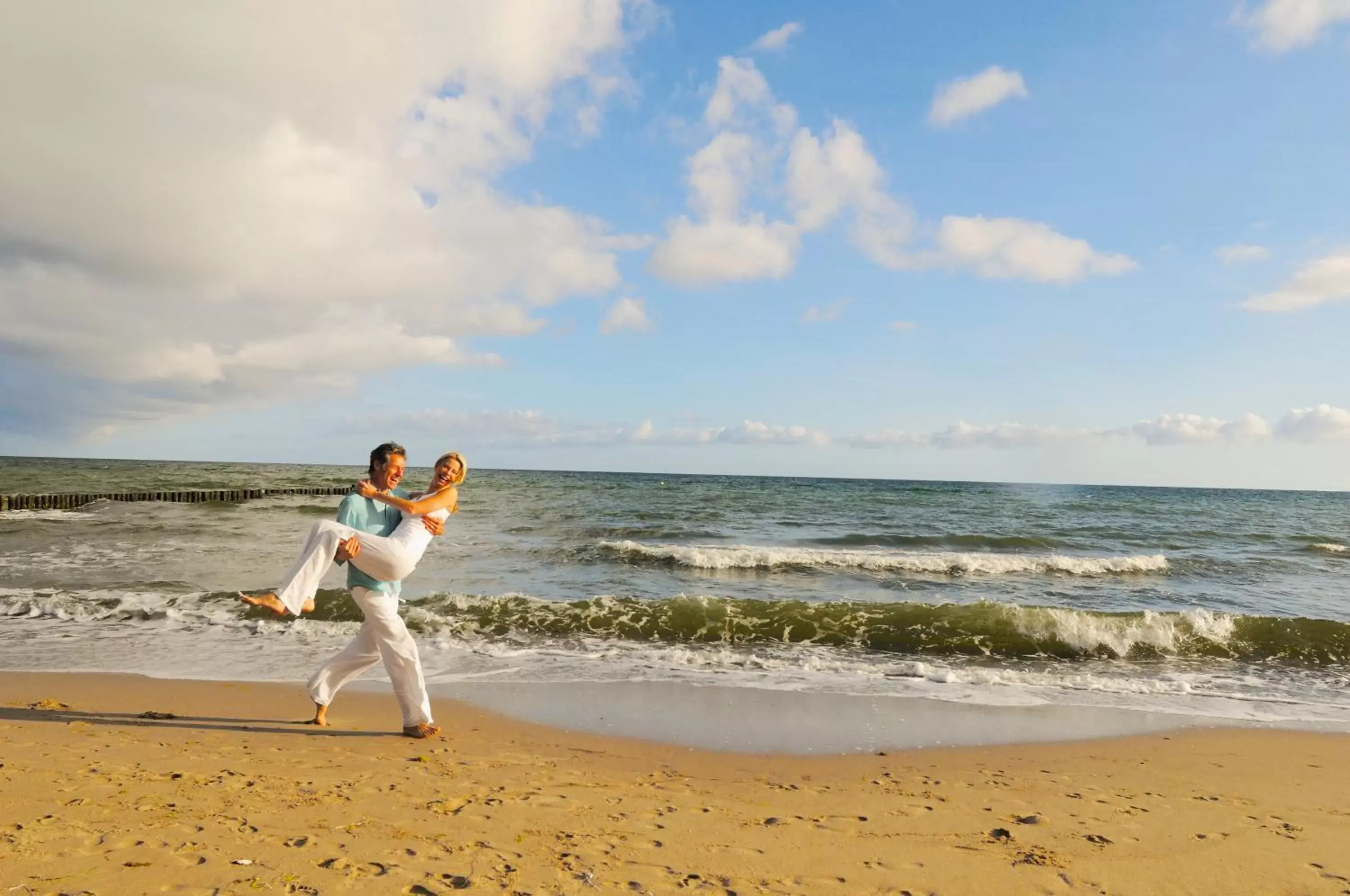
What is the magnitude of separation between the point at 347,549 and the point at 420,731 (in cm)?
180

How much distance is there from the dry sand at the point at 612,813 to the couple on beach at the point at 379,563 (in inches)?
15.6

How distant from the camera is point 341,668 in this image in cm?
640

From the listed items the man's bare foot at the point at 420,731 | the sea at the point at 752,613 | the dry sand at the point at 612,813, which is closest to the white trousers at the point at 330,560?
the dry sand at the point at 612,813

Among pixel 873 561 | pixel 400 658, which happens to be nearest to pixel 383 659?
pixel 400 658

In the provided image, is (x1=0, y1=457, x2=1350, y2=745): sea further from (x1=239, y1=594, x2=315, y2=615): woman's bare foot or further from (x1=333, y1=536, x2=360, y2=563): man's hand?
(x1=239, y1=594, x2=315, y2=615): woman's bare foot

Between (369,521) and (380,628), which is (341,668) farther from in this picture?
(369,521)

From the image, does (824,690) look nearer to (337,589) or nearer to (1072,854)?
(1072,854)

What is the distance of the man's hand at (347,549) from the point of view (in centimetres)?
540

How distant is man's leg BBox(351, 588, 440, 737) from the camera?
19.2 feet

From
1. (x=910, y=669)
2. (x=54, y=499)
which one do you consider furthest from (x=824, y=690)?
(x=54, y=499)

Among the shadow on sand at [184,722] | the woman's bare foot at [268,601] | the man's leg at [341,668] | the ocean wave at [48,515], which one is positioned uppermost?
the woman's bare foot at [268,601]

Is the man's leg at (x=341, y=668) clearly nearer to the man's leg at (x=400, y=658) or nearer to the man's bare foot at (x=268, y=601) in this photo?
the man's leg at (x=400, y=658)

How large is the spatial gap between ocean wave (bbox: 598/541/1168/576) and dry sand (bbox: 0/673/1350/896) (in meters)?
12.3

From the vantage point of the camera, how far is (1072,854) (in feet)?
14.2
